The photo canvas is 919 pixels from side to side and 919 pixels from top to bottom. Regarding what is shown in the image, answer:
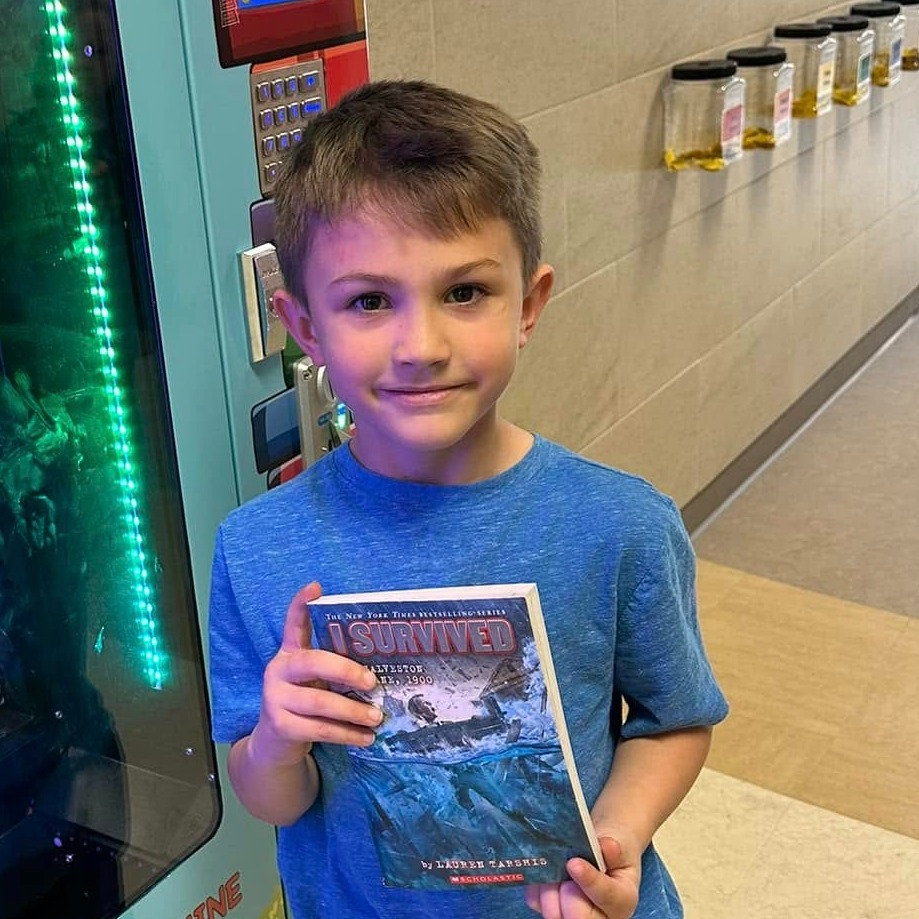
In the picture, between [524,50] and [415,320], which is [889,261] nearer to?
[524,50]

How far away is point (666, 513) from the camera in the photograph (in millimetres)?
971

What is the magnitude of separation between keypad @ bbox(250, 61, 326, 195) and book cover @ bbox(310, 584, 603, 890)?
50cm

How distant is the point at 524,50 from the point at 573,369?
0.62m

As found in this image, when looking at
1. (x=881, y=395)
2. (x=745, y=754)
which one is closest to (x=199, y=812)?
(x=745, y=754)

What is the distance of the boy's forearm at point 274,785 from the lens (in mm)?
946

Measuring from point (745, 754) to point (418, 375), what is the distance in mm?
1696

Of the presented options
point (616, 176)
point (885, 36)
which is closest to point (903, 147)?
point (885, 36)

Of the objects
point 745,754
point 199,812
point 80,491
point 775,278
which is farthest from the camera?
point 775,278

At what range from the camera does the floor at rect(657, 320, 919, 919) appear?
2.06 m

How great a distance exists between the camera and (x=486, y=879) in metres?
0.89

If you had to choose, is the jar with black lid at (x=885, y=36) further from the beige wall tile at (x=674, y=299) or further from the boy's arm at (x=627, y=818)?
the boy's arm at (x=627, y=818)

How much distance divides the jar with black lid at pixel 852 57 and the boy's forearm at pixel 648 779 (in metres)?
2.65

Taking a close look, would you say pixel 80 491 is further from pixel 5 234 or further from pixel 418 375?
pixel 418 375

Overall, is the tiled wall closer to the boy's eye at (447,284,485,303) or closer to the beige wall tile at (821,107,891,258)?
the beige wall tile at (821,107,891,258)
